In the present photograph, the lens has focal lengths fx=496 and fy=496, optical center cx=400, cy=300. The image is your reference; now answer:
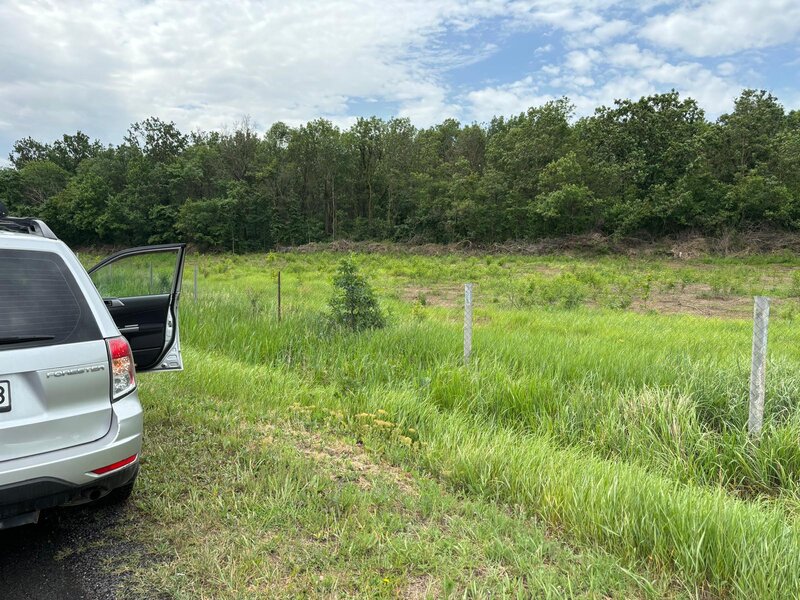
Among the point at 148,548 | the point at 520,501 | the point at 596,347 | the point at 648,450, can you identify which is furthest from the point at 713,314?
the point at 148,548

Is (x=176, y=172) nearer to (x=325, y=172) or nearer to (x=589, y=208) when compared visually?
(x=325, y=172)

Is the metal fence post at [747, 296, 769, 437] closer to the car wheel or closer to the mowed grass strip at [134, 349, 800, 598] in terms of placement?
the mowed grass strip at [134, 349, 800, 598]

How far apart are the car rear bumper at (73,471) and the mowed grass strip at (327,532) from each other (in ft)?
1.51

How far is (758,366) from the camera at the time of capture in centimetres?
398

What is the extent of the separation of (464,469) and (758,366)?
255cm

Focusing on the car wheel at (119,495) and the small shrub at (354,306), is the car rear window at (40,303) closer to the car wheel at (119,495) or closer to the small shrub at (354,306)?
the car wheel at (119,495)

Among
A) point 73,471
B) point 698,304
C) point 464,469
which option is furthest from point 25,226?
point 698,304

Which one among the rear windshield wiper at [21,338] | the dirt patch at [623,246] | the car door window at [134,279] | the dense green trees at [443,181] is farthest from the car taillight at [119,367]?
the dense green trees at [443,181]

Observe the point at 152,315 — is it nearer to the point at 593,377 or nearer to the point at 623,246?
the point at 593,377

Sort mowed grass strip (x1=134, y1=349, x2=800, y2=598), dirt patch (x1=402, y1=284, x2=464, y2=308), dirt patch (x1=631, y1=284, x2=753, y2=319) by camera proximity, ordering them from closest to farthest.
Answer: mowed grass strip (x1=134, y1=349, x2=800, y2=598), dirt patch (x1=631, y1=284, x2=753, y2=319), dirt patch (x1=402, y1=284, x2=464, y2=308)

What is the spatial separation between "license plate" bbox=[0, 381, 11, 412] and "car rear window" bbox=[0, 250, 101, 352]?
178 mm

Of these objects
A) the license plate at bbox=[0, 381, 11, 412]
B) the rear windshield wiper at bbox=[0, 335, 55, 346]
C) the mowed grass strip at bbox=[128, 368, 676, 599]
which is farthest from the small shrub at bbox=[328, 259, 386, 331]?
the license plate at bbox=[0, 381, 11, 412]

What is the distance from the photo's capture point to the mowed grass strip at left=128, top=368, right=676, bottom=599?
235cm

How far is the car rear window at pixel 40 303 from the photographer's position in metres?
2.43
